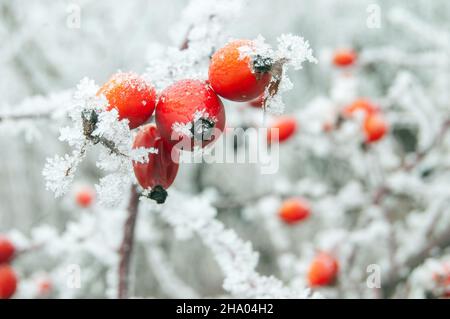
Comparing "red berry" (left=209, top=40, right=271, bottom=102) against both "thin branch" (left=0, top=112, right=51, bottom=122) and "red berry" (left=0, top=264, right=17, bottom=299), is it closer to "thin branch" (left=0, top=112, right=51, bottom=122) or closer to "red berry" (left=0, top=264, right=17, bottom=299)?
"thin branch" (left=0, top=112, right=51, bottom=122)

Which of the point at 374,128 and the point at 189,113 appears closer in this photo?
the point at 189,113

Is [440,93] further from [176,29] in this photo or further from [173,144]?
[173,144]

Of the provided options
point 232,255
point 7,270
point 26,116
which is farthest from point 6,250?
point 232,255

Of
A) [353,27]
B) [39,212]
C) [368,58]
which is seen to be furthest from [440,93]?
[39,212]

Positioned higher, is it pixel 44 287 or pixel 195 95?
pixel 195 95

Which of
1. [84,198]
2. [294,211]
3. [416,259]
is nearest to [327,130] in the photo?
[294,211]

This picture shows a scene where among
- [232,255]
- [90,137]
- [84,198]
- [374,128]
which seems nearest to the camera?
[90,137]

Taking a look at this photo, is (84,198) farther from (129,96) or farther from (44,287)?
(129,96)

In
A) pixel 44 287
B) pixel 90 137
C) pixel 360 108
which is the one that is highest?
pixel 360 108

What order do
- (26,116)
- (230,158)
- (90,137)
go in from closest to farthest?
(90,137)
(26,116)
(230,158)

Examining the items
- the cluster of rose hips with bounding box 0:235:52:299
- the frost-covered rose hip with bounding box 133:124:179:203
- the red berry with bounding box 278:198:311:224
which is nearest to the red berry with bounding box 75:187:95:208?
the cluster of rose hips with bounding box 0:235:52:299
